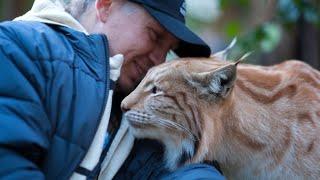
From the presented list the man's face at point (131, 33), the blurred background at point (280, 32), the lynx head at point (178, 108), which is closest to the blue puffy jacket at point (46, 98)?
the man's face at point (131, 33)

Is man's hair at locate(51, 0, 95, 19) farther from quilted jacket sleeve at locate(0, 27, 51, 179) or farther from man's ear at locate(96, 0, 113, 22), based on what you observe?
quilted jacket sleeve at locate(0, 27, 51, 179)

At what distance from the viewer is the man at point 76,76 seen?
2.60 meters

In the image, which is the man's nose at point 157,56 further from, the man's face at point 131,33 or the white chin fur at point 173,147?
the white chin fur at point 173,147

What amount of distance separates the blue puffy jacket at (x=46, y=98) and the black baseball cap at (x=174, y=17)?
0.36m

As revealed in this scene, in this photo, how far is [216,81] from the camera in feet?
10.2

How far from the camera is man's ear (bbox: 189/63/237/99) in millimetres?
3049

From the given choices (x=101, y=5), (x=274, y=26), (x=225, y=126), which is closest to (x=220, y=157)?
(x=225, y=126)

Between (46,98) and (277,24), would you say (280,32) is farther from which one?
(46,98)

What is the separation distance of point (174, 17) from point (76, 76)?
66 centimetres

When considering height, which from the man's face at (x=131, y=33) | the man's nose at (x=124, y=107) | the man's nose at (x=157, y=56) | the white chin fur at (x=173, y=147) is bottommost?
the white chin fur at (x=173, y=147)

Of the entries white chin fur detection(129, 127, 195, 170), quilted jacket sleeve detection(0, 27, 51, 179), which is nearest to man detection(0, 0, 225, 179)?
quilted jacket sleeve detection(0, 27, 51, 179)

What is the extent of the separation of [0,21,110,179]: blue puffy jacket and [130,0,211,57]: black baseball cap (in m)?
0.36

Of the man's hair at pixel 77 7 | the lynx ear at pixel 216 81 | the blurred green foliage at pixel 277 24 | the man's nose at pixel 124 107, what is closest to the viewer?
the lynx ear at pixel 216 81

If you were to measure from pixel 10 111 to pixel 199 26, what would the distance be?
9.97 metres
